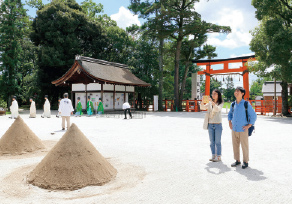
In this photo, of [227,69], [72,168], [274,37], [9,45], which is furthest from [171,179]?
[9,45]

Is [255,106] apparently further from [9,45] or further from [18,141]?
[9,45]

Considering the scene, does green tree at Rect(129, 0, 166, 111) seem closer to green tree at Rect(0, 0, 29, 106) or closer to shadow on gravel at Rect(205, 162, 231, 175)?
green tree at Rect(0, 0, 29, 106)

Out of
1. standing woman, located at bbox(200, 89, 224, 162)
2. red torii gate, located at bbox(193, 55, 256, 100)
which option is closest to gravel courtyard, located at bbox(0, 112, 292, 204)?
standing woman, located at bbox(200, 89, 224, 162)

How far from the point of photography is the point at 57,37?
27750 millimetres

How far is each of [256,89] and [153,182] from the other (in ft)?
278

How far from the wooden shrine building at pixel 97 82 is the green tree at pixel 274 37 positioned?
39.1 ft

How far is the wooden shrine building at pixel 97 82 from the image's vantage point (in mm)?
22172

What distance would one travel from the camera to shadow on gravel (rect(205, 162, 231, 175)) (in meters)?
4.62

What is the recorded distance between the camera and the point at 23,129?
632 centimetres

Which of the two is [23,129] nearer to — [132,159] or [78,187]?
[132,159]

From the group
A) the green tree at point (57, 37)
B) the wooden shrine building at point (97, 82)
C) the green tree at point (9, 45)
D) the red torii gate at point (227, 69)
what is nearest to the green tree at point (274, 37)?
the red torii gate at point (227, 69)

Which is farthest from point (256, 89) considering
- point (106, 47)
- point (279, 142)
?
point (279, 142)

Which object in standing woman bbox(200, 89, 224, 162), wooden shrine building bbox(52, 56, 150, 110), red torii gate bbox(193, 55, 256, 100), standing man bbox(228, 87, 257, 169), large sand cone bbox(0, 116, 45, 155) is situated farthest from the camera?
red torii gate bbox(193, 55, 256, 100)

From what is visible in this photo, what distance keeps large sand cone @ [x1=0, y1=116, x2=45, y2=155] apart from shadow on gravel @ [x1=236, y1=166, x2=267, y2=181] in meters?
4.97
